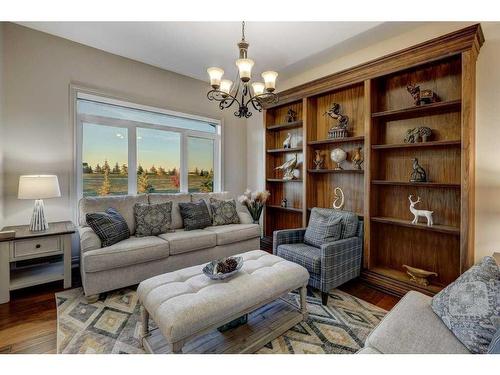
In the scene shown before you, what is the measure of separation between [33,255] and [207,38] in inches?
115

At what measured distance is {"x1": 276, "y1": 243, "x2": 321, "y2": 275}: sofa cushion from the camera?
2.29m

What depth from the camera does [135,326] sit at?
189 cm

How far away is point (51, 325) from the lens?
191cm

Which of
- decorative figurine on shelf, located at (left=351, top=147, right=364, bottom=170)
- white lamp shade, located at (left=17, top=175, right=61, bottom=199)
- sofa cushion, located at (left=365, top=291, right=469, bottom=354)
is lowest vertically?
sofa cushion, located at (left=365, top=291, right=469, bottom=354)

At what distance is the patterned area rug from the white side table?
27cm

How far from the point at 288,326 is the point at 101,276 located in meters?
1.79

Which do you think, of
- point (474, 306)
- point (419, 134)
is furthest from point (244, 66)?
point (474, 306)

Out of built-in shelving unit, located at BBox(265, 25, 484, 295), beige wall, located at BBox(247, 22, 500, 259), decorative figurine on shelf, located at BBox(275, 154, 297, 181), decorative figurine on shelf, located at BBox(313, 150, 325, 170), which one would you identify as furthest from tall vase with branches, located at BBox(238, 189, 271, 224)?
beige wall, located at BBox(247, 22, 500, 259)

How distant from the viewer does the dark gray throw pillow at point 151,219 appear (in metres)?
2.82

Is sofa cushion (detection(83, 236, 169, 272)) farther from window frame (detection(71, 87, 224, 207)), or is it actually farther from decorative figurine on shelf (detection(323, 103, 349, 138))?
decorative figurine on shelf (detection(323, 103, 349, 138))

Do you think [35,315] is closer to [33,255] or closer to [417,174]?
[33,255]

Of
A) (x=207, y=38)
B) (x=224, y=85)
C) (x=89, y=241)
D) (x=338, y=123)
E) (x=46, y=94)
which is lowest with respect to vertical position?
(x=89, y=241)
